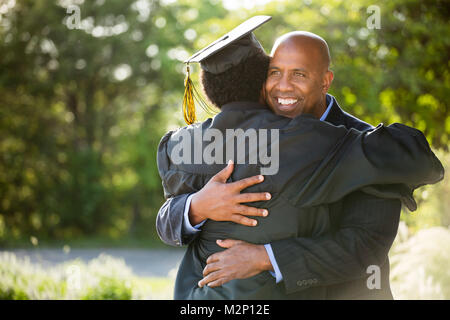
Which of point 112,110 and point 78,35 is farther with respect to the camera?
point 112,110

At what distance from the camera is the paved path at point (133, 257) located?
12688 mm

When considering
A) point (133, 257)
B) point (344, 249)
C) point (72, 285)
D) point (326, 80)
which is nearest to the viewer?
point (344, 249)

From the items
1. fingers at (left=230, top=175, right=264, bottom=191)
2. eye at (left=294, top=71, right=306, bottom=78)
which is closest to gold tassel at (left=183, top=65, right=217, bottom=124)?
eye at (left=294, top=71, right=306, bottom=78)

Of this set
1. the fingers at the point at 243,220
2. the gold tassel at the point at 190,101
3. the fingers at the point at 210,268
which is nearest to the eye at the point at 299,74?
the gold tassel at the point at 190,101

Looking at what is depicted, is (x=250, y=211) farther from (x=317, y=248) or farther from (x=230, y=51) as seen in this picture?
(x=230, y=51)

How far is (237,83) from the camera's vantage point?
6.74ft

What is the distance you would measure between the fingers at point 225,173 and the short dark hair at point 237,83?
28 centimetres

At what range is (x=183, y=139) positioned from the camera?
6.80ft

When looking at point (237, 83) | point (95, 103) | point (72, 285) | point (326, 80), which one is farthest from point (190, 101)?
point (95, 103)

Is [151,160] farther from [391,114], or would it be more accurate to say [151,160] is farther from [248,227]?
[248,227]

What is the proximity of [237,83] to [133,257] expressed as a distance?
12.9 meters

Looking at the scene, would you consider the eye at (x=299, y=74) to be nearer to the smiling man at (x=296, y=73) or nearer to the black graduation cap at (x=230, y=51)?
the smiling man at (x=296, y=73)

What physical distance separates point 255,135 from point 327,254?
0.53 meters
